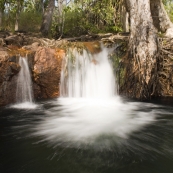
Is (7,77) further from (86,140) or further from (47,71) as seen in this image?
(86,140)

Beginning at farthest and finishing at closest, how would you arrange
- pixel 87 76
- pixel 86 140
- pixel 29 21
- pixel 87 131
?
pixel 29 21 → pixel 87 76 → pixel 87 131 → pixel 86 140

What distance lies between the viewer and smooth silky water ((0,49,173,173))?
283 cm

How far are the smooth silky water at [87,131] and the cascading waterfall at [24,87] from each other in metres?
0.41

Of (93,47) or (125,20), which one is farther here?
(125,20)

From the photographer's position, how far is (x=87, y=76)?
6758mm

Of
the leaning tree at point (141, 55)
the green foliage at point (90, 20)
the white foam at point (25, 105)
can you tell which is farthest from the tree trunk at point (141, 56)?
the green foliage at point (90, 20)

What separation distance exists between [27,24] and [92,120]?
11.0 meters

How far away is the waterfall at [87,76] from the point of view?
6543 mm

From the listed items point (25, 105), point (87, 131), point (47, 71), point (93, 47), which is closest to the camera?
point (87, 131)

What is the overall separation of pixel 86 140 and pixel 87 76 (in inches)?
135

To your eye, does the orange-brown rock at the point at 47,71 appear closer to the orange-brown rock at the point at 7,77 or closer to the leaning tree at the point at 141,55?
the orange-brown rock at the point at 7,77

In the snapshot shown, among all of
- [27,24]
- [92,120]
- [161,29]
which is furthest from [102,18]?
[92,120]

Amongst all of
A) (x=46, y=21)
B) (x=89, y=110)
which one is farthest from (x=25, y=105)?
(x=46, y=21)

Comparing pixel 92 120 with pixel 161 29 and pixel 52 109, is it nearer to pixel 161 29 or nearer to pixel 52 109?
pixel 52 109
